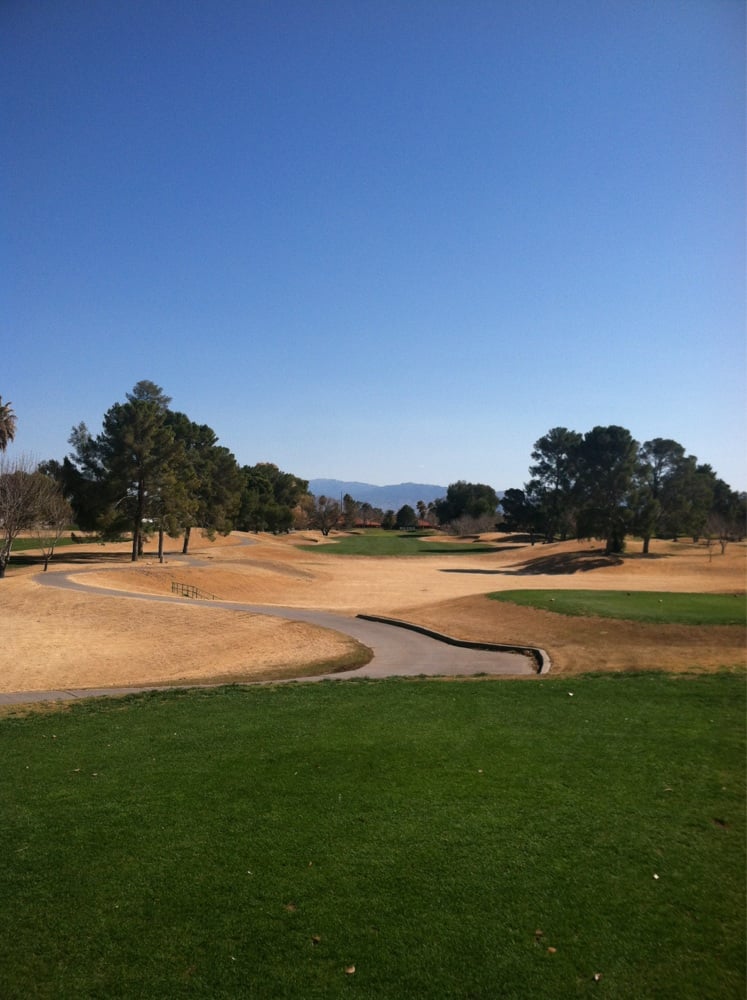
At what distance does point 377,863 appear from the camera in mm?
5672

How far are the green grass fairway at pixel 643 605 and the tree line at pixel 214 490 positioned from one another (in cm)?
2741

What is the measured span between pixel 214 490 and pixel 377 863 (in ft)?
188

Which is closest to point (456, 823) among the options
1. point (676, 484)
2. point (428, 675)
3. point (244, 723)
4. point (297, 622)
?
point (244, 723)

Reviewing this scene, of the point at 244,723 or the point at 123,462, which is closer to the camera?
the point at 244,723

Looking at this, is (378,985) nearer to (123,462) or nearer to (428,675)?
(428,675)

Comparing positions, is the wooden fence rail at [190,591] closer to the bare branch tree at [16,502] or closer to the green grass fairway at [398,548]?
the bare branch tree at [16,502]

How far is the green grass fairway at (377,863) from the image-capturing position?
446 cm

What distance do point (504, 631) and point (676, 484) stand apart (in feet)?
155

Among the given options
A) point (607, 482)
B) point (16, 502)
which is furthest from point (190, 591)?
point (607, 482)

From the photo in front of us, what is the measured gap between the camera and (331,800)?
693 centimetres

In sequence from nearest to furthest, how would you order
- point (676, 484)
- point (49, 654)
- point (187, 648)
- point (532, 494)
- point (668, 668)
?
point (668, 668) → point (49, 654) → point (187, 648) → point (676, 484) → point (532, 494)

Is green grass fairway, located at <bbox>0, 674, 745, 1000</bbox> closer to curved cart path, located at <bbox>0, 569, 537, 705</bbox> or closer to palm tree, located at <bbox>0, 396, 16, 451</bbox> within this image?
curved cart path, located at <bbox>0, 569, 537, 705</bbox>

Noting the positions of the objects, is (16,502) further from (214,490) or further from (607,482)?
(607,482)

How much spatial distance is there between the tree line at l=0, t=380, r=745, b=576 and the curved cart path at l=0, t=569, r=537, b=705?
18419mm
